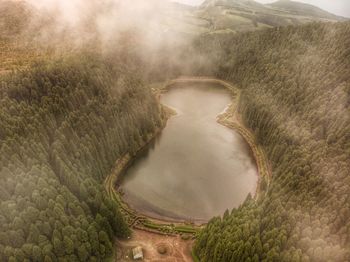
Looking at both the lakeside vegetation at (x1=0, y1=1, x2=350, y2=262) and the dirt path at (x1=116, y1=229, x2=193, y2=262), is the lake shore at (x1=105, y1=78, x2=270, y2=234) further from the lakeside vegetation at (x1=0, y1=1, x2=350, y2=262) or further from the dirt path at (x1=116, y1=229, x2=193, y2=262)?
the dirt path at (x1=116, y1=229, x2=193, y2=262)

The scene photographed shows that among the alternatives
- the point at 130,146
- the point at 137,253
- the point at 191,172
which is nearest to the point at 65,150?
the point at 130,146

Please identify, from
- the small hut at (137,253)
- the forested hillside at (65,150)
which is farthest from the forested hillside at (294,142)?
the forested hillside at (65,150)

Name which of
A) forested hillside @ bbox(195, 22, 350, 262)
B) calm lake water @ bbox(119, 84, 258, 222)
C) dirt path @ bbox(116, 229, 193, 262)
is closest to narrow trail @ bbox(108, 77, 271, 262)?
dirt path @ bbox(116, 229, 193, 262)

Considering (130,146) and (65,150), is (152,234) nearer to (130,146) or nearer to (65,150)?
(65,150)

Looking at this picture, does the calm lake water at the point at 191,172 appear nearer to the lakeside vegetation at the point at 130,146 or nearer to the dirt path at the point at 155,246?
the lakeside vegetation at the point at 130,146

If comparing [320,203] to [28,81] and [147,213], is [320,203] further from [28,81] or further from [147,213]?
[28,81]

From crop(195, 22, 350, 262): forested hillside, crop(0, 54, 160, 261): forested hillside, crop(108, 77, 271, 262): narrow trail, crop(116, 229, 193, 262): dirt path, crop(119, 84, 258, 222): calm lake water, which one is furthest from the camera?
crop(119, 84, 258, 222): calm lake water
